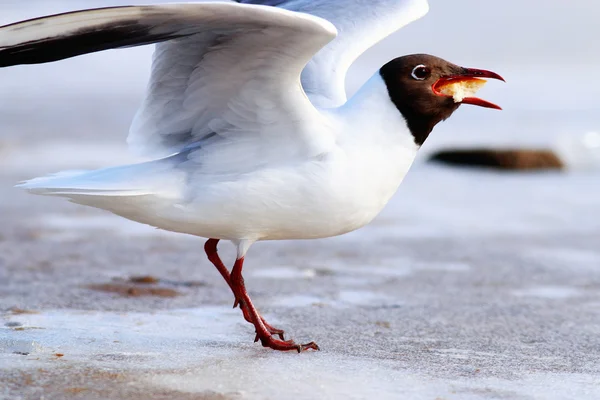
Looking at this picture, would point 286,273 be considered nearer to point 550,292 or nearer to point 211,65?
point 550,292

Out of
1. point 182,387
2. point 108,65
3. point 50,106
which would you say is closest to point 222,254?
point 182,387

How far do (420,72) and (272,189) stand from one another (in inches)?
31.8

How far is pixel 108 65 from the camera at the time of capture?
18.5m

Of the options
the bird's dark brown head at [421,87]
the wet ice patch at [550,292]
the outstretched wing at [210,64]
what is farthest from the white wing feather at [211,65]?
the wet ice patch at [550,292]

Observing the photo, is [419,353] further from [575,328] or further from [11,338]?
[11,338]

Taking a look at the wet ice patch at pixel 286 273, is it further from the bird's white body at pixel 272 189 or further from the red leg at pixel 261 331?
the bird's white body at pixel 272 189

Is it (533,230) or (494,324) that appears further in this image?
(533,230)

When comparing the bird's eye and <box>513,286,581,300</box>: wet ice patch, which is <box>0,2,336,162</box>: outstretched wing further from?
<box>513,286,581,300</box>: wet ice patch

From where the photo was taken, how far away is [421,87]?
425 cm

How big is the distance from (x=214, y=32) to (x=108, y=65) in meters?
15.2

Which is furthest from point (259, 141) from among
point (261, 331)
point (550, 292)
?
point (550, 292)

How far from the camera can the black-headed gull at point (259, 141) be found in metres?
3.95

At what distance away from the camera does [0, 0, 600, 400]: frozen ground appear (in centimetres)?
352

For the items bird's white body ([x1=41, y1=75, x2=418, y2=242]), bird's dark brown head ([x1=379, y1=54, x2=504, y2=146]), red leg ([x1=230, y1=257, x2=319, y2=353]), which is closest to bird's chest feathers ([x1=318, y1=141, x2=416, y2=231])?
bird's white body ([x1=41, y1=75, x2=418, y2=242])
